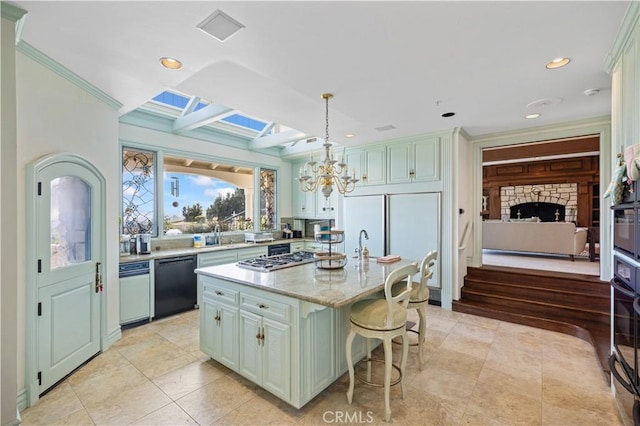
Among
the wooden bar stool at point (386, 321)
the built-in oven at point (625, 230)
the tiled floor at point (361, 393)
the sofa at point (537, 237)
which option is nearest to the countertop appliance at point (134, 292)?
the tiled floor at point (361, 393)

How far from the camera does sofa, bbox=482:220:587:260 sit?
19.7 ft

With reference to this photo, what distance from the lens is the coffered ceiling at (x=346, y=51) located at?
176cm

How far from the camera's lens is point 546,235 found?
6281mm

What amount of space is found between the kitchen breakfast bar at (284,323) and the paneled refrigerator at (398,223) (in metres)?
2.08

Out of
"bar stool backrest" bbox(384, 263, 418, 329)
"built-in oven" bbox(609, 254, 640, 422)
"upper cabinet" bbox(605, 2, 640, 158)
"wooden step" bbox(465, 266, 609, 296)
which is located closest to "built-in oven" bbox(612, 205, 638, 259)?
"built-in oven" bbox(609, 254, 640, 422)

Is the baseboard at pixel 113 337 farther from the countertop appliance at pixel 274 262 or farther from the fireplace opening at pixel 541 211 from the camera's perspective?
the fireplace opening at pixel 541 211

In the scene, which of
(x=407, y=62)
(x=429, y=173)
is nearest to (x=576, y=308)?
(x=429, y=173)

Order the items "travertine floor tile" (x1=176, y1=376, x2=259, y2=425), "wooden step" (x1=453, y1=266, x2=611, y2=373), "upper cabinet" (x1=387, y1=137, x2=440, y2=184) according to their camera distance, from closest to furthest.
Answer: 1. "travertine floor tile" (x1=176, y1=376, x2=259, y2=425)
2. "wooden step" (x1=453, y1=266, x2=611, y2=373)
3. "upper cabinet" (x1=387, y1=137, x2=440, y2=184)

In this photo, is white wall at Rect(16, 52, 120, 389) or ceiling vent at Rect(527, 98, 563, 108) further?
ceiling vent at Rect(527, 98, 563, 108)

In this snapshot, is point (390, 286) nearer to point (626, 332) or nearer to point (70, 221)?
point (626, 332)

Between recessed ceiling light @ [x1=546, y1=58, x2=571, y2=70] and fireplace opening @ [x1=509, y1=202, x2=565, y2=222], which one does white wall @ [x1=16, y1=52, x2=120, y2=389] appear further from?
fireplace opening @ [x1=509, y1=202, x2=565, y2=222]

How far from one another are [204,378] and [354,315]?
1.48 meters

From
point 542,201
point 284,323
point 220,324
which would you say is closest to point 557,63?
point 284,323

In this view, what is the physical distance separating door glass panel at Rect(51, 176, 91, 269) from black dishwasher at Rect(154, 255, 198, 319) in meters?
1.12
